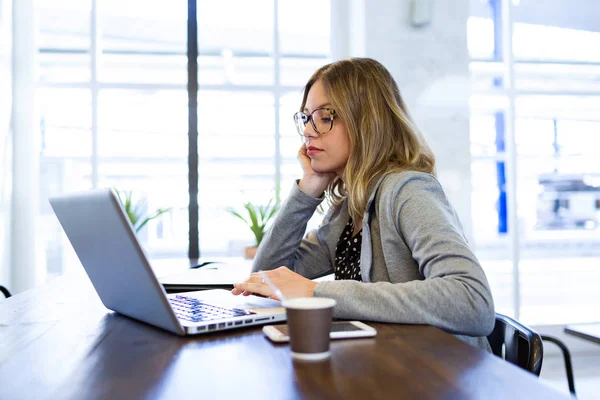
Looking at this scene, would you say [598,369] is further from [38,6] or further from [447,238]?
[38,6]

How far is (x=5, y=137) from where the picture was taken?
10.8 ft

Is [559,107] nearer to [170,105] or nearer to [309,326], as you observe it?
[170,105]

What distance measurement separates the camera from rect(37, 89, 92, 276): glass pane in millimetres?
3521

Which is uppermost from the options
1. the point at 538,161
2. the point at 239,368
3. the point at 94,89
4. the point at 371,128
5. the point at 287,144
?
the point at 94,89

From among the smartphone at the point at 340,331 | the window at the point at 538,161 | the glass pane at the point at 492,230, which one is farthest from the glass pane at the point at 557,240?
the smartphone at the point at 340,331

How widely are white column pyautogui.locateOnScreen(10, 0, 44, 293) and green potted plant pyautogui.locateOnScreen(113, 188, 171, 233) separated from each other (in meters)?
0.53

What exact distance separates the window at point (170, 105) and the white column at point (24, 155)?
0.06 meters

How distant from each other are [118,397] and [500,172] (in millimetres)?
3663

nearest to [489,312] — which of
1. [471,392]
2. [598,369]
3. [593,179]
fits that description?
[471,392]

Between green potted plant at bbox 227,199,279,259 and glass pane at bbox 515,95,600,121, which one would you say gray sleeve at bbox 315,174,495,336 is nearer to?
green potted plant at bbox 227,199,279,259

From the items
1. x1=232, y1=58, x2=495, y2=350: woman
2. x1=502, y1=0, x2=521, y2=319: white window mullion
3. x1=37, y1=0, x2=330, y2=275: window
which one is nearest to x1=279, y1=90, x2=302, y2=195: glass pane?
x1=37, y1=0, x2=330, y2=275: window

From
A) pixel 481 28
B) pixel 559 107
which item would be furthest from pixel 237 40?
pixel 559 107

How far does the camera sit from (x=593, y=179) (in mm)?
3967

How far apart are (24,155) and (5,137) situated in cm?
19
